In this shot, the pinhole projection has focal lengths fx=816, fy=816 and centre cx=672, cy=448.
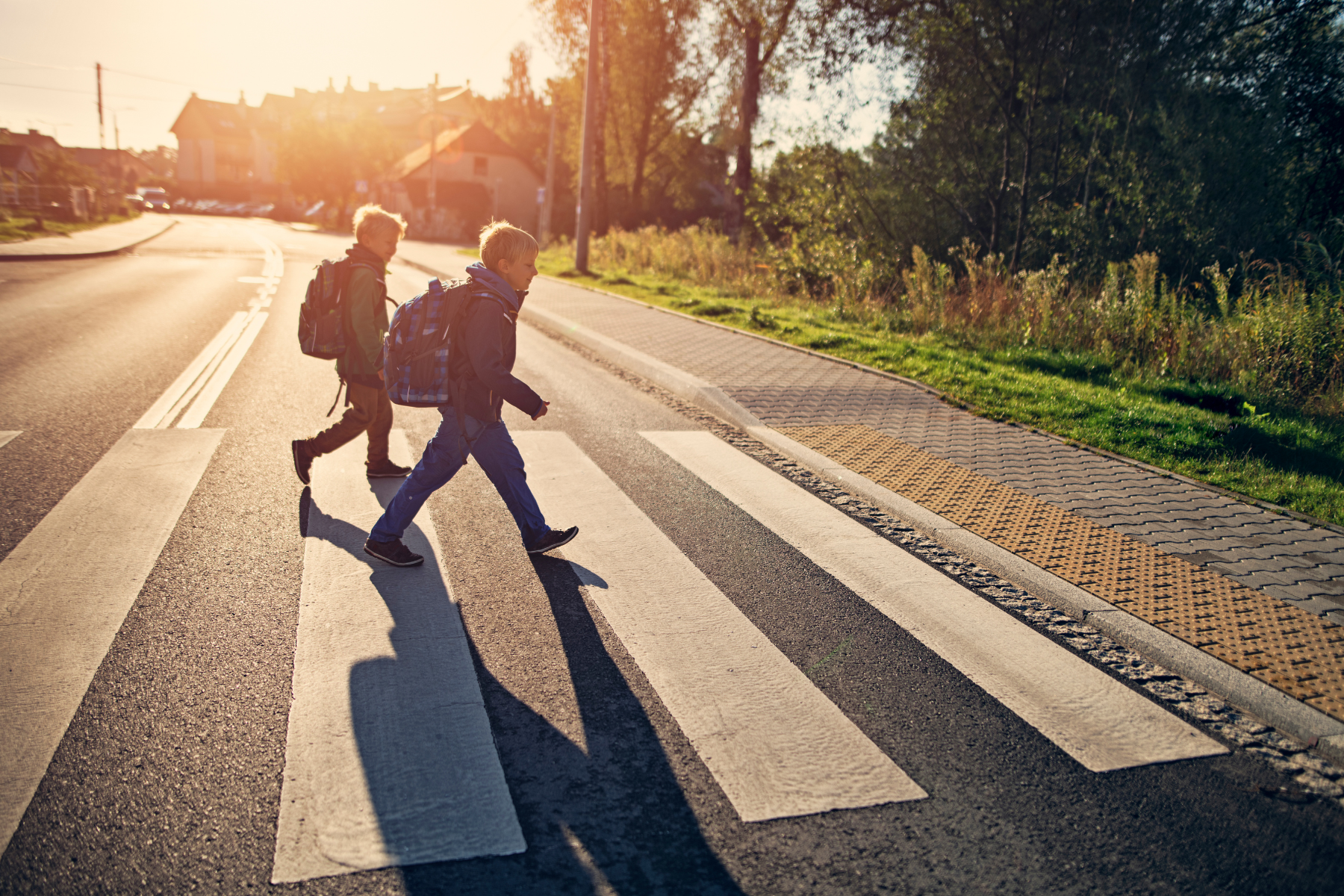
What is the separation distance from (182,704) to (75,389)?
5.85 meters

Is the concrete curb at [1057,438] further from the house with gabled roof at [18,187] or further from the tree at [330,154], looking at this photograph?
the tree at [330,154]

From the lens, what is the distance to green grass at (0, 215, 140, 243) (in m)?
22.7

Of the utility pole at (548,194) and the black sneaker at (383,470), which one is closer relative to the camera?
the black sneaker at (383,470)

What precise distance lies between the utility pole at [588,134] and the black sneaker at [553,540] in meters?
16.3

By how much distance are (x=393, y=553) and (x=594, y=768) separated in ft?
6.19

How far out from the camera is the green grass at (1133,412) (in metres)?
6.12

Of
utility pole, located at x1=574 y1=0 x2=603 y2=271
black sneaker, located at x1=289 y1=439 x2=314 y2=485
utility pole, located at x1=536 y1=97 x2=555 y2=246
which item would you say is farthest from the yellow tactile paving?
utility pole, located at x1=536 y1=97 x2=555 y2=246

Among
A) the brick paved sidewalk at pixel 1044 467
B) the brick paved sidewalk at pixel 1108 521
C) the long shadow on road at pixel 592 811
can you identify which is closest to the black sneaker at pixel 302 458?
the long shadow on road at pixel 592 811

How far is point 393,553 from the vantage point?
400cm

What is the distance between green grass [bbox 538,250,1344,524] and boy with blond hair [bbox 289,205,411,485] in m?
5.60

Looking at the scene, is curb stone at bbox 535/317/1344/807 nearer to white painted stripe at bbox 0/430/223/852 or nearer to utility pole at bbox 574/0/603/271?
white painted stripe at bbox 0/430/223/852

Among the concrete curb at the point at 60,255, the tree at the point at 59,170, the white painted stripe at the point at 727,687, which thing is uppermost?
the tree at the point at 59,170

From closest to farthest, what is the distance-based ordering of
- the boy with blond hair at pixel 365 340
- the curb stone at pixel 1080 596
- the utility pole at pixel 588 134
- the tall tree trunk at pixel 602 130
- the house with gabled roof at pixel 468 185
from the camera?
the curb stone at pixel 1080 596 → the boy with blond hair at pixel 365 340 → the utility pole at pixel 588 134 → the tall tree trunk at pixel 602 130 → the house with gabled roof at pixel 468 185

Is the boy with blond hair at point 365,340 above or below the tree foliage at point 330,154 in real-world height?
below
